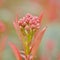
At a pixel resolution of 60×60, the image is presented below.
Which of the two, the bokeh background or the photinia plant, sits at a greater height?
the photinia plant

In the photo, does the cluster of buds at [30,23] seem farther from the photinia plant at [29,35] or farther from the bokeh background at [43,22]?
the bokeh background at [43,22]

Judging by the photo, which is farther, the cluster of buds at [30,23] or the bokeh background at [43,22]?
the bokeh background at [43,22]

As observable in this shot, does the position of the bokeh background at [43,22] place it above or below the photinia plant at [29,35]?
below

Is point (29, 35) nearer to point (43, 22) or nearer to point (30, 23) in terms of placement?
point (30, 23)

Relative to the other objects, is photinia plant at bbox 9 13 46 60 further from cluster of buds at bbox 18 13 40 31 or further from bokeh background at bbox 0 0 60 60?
bokeh background at bbox 0 0 60 60

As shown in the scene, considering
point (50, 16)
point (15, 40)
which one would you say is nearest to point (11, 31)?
point (15, 40)

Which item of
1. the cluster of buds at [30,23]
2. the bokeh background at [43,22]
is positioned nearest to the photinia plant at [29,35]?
the cluster of buds at [30,23]

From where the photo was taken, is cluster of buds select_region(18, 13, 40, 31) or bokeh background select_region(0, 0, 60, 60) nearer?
cluster of buds select_region(18, 13, 40, 31)

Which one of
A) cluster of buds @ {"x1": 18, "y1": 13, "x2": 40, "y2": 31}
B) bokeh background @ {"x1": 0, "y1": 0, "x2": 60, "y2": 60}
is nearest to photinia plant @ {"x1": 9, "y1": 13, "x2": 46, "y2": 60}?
cluster of buds @ {"x1": 18, "y1": 13, "x2": 40, "y2": 31}
